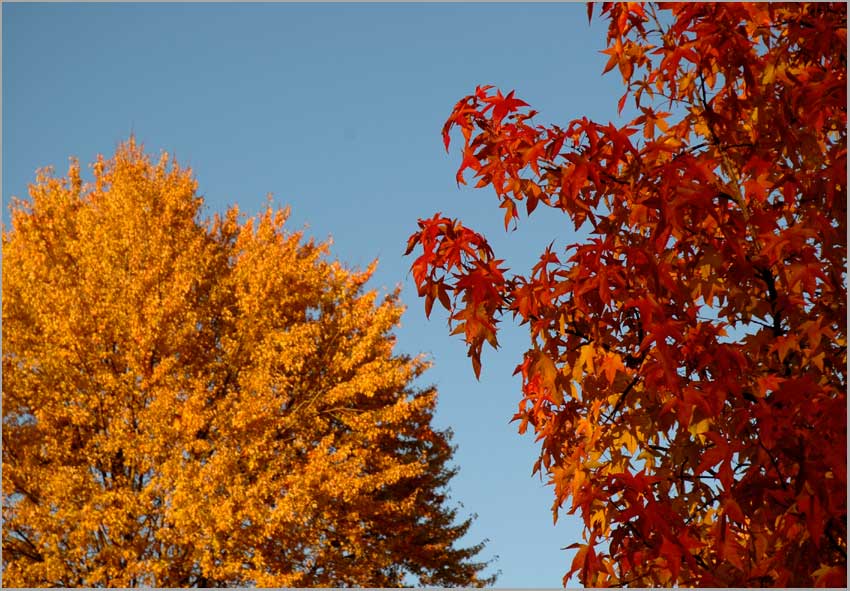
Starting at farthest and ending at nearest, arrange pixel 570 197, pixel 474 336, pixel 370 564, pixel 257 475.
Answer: pixel 370 564
pixel 257 475
pixel 570 197
pixel 474 336

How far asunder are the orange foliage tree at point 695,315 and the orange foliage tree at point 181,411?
10.1 metres

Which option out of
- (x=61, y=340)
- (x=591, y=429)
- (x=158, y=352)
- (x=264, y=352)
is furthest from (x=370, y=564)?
(x=591, y=429)

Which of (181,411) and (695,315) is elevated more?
(181,411)

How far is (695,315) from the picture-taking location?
4.29 metres

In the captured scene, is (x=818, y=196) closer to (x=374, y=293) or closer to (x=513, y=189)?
(x=513, y=189)

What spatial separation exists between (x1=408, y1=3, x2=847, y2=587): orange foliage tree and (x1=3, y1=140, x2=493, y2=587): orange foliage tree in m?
10.1

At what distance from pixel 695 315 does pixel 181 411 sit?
11.6 m

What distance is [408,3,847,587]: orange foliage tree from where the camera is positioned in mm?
3738

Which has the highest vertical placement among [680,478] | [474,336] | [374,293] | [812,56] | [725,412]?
[374,293]

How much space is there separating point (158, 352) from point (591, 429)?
12.4 m

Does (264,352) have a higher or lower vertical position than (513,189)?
higher

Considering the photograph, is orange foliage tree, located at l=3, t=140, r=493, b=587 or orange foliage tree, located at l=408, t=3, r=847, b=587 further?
orange foliage tree, located at l=3, t=140, r=493, b=587

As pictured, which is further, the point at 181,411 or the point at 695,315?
the point at 181,411

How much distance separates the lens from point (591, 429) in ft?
14.8
